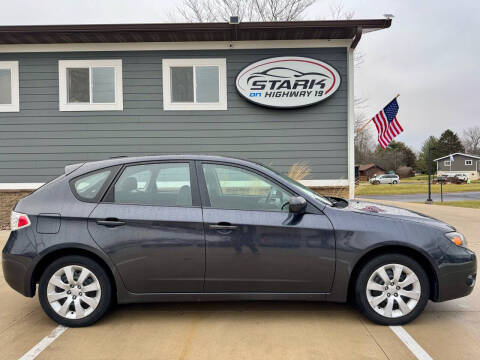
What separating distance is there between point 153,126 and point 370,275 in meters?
7.19

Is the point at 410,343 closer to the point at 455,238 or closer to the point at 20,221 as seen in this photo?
the point at 455,238

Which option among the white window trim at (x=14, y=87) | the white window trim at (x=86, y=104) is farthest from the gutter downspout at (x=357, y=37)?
the white window trim at (x=14, y=87)

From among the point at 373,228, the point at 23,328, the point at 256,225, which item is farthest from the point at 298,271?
the point at 23,328

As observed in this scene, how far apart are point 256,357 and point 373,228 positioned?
1549 millimetres

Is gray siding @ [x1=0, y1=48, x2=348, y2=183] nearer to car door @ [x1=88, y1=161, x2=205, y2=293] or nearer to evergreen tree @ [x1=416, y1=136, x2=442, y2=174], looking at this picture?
car door @ [x1=88, y1=161, x2=205, y2=293]

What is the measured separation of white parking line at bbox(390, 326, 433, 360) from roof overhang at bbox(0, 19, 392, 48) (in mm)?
7101

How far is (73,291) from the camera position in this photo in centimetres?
343

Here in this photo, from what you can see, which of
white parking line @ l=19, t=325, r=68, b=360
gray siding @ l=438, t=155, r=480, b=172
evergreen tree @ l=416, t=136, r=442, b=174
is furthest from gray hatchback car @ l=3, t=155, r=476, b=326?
evergreen tree @ l=416, t=136, r=442, b=174

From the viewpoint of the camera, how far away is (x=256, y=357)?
2.88m

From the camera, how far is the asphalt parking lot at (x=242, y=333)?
297 cm

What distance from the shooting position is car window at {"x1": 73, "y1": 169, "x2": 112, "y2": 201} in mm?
3574

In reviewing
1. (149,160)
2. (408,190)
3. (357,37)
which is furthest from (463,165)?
(149,160)

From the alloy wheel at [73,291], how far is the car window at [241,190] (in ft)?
4.45

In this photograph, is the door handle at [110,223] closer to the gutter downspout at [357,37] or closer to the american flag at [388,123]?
the gutter downspout at [357,37]
